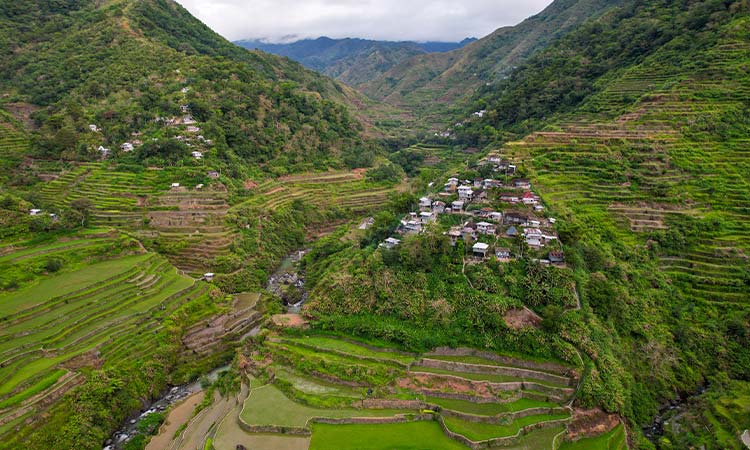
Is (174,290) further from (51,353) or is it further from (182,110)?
(182,110)

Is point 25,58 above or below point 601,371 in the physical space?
above

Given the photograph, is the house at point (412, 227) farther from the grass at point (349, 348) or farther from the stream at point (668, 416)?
the stream at point (668, 416)

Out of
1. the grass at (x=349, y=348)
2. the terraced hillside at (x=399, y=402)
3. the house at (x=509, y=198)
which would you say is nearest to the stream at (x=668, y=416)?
the terraced hillside at (x=399, y=402)

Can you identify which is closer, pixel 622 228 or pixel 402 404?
pixel 402 404

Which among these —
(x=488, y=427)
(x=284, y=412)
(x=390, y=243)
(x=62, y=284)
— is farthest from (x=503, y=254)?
(x=62, y=284)

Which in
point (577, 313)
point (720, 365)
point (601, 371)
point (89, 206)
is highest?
point (89, 206)

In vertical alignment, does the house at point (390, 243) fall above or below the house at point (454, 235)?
below

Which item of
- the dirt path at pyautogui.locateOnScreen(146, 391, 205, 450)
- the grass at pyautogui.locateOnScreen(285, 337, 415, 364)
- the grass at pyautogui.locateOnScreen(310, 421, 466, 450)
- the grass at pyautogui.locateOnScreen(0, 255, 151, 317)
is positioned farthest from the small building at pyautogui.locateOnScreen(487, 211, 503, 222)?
the grass at pyautogui.locateOnScreen(0, 255, 151, 317)

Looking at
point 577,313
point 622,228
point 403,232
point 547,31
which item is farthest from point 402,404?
point 547,31
